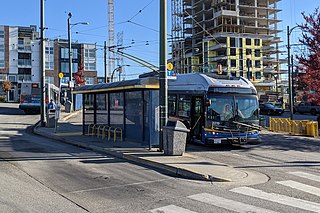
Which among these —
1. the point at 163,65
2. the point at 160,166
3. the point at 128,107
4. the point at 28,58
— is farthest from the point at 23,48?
the point at 160,166

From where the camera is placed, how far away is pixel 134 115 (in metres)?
15.7

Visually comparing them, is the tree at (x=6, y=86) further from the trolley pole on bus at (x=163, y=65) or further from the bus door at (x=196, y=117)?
the trolley pole on bus at (x=163, y=65)

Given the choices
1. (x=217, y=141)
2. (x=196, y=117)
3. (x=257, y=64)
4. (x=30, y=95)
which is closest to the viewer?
(x=217, y=141)

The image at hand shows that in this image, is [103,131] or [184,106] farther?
[103,131]

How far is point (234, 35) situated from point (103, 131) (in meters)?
82.4

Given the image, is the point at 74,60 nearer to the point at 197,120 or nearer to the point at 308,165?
the point at 197,120

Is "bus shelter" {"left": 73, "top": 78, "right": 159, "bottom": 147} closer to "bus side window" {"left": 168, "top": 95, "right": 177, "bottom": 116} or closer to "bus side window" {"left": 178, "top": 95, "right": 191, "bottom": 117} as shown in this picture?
"bus side window" {"left": 178, "top": 95, "right": 191, "bottom": 117}

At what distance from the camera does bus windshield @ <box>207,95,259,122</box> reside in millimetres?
15281

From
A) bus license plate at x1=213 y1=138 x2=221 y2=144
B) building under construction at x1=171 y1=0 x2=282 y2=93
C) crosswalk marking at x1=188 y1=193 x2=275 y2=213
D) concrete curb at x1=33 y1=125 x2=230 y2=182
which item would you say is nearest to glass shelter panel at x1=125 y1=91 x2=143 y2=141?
concrete curb at x1=33 y1=125 x2=230 y2=182

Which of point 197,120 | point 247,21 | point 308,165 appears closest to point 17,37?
point 247,21

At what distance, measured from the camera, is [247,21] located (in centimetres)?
10181

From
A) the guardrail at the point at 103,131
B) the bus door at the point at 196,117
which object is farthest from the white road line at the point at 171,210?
the guardrail at the point at 103,131

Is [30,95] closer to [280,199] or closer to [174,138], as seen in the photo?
[174,138]

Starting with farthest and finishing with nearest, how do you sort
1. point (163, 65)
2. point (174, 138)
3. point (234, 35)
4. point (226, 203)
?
point (234, 35) < point (163, 65) < point (174, 138) < point (226, 203)
